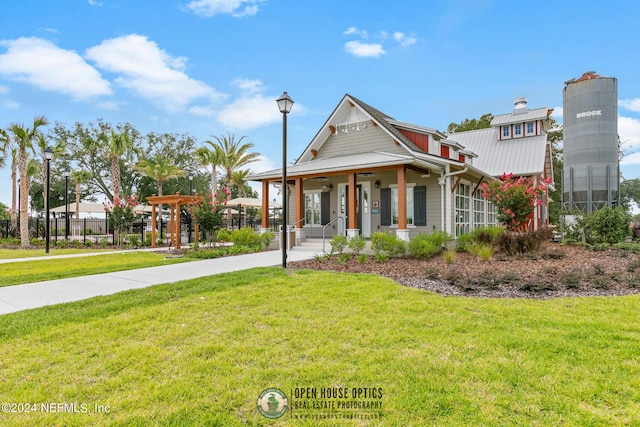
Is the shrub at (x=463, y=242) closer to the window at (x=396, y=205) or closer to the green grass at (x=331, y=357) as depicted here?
the window at (x=396, y=205)

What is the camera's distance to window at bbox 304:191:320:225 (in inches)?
650

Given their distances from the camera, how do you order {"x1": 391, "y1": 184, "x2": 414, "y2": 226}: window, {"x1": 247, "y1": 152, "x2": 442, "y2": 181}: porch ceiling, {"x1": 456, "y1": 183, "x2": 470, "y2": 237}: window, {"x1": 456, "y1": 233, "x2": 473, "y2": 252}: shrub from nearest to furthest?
{"x1": 247, "y1": 152, "x2": 442, "y2": 181}: porch ceiling, {"x1": 456, "y1": 233, "x2": 473, "y2": 252}: shrub, {"x1": 391, "y1": 184, "x2": 414, "y2": 226}: window, {"x1": 456, "y1": 183, "x2": 470, "y2": 237}: window

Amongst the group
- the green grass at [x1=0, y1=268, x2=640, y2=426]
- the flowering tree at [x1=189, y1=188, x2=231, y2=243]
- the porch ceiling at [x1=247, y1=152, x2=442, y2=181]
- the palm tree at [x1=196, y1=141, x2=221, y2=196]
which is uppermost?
the palm tree at [x1=196, y1=141, x2=221, y2=196]

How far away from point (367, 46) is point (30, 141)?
1803 cm

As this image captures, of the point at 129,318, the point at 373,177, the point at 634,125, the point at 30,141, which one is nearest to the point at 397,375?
the point at 129,318

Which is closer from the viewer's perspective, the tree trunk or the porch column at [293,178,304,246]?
the porch column at [293,178,304,246]

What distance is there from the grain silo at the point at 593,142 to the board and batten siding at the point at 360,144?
13.1 meters

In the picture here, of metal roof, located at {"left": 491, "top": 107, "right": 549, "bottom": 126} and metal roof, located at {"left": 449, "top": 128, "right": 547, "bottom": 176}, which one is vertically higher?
metal roof, located at {"left": 491, "top": 107, "right": 549, "bottom": 126}

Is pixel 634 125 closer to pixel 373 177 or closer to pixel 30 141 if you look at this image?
pixel 373 177

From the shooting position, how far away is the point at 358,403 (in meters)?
2.56

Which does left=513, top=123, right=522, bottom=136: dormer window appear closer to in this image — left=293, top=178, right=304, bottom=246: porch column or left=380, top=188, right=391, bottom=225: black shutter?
left=380, top=188, right=391, bottom=225: black shutter

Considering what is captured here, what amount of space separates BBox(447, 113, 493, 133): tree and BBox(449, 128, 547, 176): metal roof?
32.3 ft

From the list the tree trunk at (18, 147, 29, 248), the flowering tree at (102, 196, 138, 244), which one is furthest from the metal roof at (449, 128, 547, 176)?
the tree trunk at (18, 147, 29, 248)

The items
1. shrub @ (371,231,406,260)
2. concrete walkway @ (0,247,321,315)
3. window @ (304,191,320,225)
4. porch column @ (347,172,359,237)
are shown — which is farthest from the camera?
window @ (304,191,320,225)
